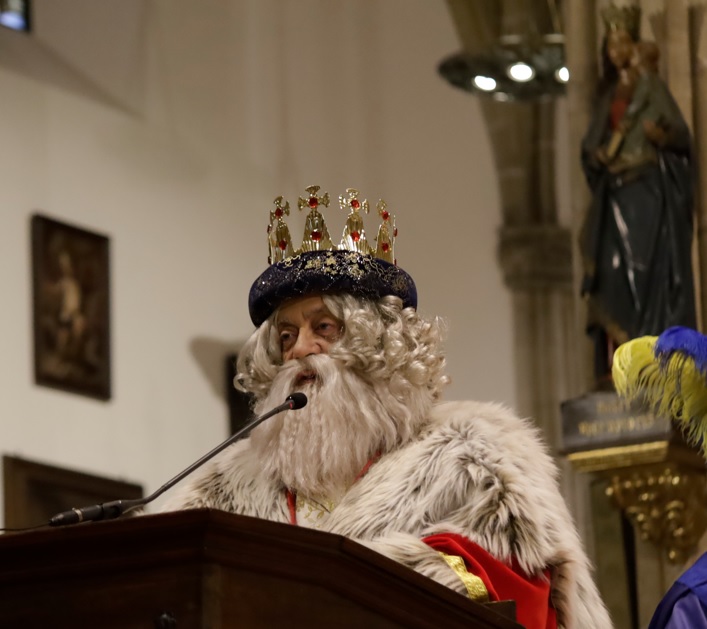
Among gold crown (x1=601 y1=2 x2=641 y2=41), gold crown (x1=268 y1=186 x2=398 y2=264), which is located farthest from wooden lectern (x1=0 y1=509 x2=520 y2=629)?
gold crown (x1=601 y1=2 x2=641 y2=41)

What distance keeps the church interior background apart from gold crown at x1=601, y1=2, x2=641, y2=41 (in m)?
0.15

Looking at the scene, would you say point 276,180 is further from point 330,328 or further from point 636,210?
point 330,328

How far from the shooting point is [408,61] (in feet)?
47.8

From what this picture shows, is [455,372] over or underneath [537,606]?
over

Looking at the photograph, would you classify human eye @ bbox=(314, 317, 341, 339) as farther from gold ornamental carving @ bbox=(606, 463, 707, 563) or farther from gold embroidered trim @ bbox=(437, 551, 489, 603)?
gold ornamental carving @ bbox=(606, 463, 707, 563)

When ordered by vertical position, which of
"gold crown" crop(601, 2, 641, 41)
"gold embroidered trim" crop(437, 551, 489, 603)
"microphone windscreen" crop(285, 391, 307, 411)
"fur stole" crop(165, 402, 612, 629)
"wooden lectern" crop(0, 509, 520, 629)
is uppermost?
"gold crown" crop(601, 2, 641, 41)

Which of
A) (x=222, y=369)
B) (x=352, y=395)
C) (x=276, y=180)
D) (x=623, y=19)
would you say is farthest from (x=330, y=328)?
(x=276, y=180)

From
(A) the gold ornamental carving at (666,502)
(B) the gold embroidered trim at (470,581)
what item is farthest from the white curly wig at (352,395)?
→ (A) the gold ornamental carving at (666,502)

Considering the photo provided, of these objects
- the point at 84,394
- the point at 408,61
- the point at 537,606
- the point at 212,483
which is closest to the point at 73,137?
the point at 84,394

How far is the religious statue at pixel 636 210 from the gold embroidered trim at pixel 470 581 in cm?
531

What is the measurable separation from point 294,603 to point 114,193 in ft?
31.0

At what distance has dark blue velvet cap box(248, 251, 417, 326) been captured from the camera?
4.70 m

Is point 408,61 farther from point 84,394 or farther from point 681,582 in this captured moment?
point 681,582

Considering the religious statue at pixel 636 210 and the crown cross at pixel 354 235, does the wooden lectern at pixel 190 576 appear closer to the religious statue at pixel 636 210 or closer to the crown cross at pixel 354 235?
the crown cross at pixel 354 235
